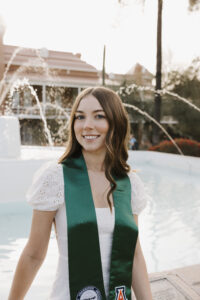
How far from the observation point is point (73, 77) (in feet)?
81.4

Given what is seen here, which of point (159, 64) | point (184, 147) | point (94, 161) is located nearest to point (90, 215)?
point (94, 161)

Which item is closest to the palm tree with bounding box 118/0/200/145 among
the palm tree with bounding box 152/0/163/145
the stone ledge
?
the palm tree with bounding box 152/0/163/145

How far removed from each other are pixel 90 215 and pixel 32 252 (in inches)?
11.4

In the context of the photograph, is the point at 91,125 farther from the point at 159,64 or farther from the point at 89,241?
the point at 159,64

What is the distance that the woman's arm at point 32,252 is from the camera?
1.26 m

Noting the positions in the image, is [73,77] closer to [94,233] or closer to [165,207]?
[165,207]

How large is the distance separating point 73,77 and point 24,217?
2069 centimetres

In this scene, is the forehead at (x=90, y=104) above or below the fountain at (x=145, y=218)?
above

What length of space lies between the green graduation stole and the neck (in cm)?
5

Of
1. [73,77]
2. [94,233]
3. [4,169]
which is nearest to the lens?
[94,233]

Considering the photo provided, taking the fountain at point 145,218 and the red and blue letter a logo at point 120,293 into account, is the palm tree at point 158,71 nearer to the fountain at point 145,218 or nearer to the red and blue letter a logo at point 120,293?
the fountain at point 145,218

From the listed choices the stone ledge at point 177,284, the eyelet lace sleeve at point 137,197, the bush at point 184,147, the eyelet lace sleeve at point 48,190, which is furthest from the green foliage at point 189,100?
the eyelet lace sleeve at point 48,190

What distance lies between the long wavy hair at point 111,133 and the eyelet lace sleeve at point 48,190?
0.10 m

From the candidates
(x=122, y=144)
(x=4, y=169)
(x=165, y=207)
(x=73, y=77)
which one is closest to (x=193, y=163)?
(x=165, y=207)
